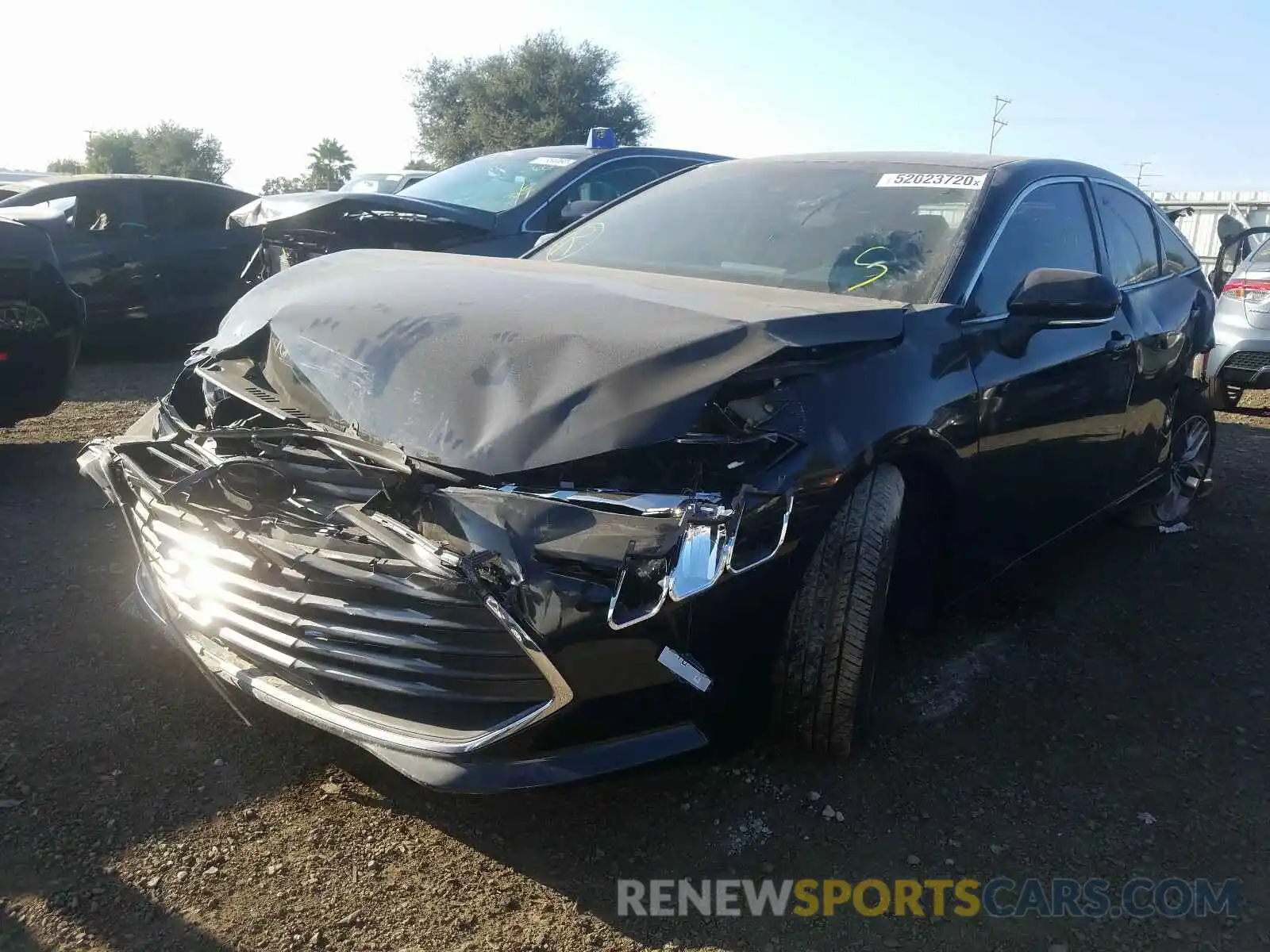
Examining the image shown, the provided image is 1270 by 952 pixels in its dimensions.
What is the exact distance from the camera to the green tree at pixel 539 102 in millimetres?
34438

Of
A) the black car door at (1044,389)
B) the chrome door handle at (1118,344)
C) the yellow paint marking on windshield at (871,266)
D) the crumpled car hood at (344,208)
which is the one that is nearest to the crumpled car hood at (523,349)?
the yellow paint marking on windshield at (871,266)

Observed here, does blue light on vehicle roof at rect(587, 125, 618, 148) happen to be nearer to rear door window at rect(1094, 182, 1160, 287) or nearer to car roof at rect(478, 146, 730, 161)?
car roof at rect(478, 146, 730, 161)

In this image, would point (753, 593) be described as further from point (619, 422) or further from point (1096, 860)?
point (1096, 860)

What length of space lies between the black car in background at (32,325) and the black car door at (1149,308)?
4.76m

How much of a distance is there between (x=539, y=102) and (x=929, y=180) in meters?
34.0

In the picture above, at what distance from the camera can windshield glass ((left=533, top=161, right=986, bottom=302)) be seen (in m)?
3.03

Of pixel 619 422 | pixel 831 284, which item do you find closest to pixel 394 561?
pixel 619 422

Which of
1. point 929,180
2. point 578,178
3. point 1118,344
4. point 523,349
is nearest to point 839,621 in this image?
point 523,349

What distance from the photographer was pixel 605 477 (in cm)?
212

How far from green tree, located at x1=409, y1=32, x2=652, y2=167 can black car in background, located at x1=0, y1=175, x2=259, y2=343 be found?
26.5m

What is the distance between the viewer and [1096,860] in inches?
91.7

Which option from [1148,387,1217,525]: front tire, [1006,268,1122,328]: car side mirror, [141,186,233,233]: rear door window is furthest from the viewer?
[141,186,233,233]: rear door window

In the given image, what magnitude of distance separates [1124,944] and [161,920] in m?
2.00

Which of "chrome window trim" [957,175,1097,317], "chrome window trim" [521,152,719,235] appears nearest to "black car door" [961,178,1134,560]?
"chrome window trim" [957,175,1097,317]
